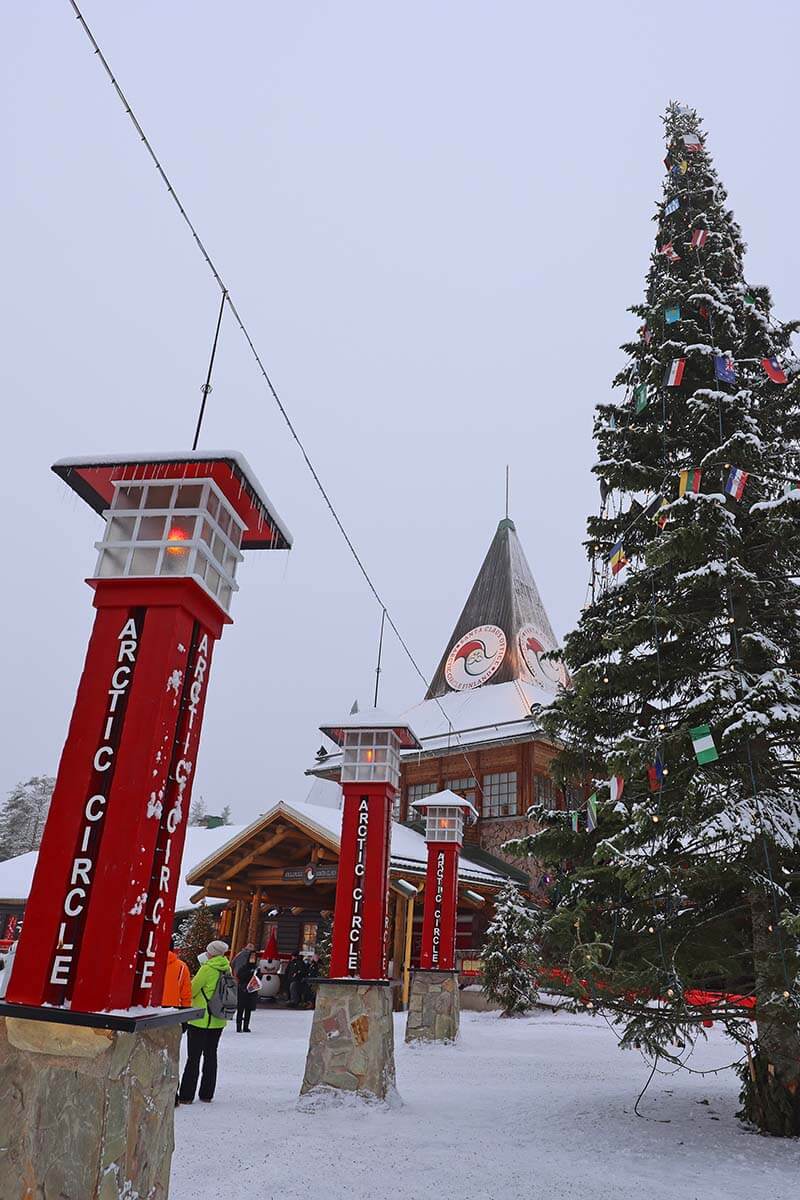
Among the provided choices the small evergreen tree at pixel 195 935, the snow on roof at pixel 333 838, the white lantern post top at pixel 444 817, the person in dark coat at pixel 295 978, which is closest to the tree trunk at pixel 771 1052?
the white lantern post top at pixel 444 817

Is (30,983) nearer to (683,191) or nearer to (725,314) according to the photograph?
(725,314)

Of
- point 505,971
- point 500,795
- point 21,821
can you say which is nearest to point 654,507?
point 505,971

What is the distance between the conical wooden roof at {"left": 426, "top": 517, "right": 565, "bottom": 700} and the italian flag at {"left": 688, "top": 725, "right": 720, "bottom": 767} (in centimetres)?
2416

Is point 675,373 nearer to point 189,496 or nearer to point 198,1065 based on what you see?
point 189,496

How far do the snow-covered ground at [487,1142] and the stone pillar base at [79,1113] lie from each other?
66.3 inches

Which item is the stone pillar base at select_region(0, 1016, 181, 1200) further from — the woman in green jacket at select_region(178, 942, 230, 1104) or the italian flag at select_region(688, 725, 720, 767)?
the italian flag at select_region(688, 725, 720, 767)

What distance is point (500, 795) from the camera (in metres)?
27.7

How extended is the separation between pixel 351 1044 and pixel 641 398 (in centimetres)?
762

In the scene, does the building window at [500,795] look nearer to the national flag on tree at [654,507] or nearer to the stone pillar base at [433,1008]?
the stone pillar base at [433,1008]

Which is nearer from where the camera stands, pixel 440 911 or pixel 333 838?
pixel 440 911

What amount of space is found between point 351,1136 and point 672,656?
5.30m

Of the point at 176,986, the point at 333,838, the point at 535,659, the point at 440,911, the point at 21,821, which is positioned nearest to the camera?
the point at 176,986

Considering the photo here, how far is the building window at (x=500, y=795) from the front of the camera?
89.5ft

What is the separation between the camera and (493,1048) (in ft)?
45.3
